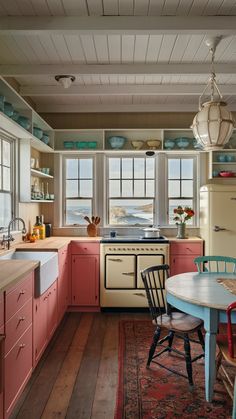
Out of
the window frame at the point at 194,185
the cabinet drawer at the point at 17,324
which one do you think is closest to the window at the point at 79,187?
the window frame at the point at 194,185

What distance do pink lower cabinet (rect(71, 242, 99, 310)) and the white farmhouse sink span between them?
33.5 inches

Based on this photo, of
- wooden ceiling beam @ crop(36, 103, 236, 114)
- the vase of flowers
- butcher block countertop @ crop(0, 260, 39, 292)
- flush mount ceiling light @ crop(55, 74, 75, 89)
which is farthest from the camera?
wooden ceiling beam @ crop(36, 103, 236, 114)

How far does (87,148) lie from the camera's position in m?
4.69

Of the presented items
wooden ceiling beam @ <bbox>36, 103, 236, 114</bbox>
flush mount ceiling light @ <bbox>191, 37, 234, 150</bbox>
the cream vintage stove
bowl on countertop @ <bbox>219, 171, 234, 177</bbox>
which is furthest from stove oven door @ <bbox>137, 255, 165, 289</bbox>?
wooden ceiling beam @ <bbox>36, 103, 236, 114</bbox>

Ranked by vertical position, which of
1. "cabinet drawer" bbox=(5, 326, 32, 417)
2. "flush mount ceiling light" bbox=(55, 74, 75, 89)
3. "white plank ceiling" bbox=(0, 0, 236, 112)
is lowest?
"cabinet drawer" bbox=(5, 326, 32, 417)

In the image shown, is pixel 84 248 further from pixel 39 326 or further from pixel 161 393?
pixel 161 393

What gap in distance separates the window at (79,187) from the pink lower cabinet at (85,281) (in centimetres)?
87

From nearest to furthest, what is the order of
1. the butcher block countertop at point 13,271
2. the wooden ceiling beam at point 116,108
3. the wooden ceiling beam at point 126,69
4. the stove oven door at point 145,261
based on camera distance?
the butcher block countertop at point 13,271 → the wooden ceiling beam at point 126,69 → the stove oven door at point 145,261 → the wooden ceiling beam at point 116,108

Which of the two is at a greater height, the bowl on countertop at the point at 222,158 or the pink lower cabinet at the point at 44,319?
the bowl on countertop at the point at 222,158

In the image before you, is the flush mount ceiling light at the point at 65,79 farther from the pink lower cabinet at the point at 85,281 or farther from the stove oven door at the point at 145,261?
the stove oven door at the point at 145,261

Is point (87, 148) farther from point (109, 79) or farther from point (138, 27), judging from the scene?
point (138, 27)

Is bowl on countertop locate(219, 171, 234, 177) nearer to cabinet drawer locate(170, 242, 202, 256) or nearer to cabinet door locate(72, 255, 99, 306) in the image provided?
cabinet drawer locate(170, 242, 202, 256)

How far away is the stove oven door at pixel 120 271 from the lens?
13.6 feet

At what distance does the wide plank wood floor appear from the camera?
2.16m
